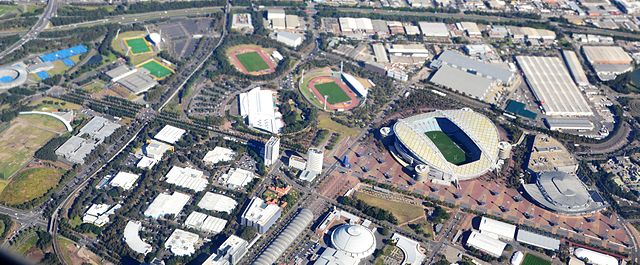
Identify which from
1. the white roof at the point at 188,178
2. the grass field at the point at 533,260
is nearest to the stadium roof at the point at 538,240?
the grass field at the point at 533,260

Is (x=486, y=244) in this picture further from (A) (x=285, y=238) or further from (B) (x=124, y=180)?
(B) (x=124, y=180)

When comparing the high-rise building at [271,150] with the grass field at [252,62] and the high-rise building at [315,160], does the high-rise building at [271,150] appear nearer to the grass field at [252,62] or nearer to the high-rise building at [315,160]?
the high-rise building at [315,160]

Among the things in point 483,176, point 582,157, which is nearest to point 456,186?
point 483,176

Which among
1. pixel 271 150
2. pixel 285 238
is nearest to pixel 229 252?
pixel 285 238

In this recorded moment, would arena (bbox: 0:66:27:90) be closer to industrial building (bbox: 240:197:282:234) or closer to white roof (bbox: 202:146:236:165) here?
white roof (bbox: 202:146:236:165)

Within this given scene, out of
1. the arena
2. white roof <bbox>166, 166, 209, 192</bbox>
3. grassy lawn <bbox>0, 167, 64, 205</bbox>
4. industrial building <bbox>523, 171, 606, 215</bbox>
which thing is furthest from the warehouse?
the arena

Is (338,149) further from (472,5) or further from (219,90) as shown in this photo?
(472,5)
